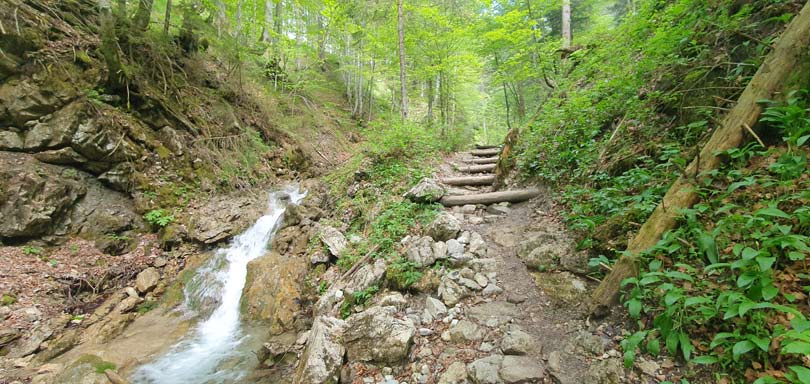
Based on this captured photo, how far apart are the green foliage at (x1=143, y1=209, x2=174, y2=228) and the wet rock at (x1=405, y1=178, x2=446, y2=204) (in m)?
5.97

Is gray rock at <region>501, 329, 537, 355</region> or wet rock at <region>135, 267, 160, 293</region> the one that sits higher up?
gray rock at <region>501, 329, 537, 355</region>

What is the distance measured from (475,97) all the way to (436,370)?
1982 centimetres

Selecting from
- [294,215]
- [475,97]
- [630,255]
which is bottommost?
[294,215]

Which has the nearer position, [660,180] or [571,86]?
[660,180]

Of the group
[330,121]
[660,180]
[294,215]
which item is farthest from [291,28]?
[660,180]

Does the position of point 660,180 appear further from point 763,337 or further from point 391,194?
point 391,194

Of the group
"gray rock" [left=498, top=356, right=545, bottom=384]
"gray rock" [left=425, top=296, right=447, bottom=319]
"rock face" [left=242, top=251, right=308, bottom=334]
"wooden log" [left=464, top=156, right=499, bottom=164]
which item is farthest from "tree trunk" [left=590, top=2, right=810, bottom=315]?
"wooden log" [left=464, top=156, right=499, bottom=164]

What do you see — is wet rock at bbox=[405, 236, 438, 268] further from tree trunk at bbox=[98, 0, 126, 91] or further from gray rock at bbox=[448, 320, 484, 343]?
tree trunk at bbox=[98, 0, 126, 91]

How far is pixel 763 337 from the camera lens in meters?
1.69

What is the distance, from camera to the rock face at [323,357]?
3178 mm

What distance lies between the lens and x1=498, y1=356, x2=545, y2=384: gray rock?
2.48m

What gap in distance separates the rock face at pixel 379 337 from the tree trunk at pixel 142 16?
10080 mm

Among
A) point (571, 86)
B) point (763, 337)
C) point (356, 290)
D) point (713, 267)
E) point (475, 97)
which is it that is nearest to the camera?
point (763, 337)

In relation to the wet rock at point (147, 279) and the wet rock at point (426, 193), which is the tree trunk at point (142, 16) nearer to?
the wet rock at point (147, 279)
